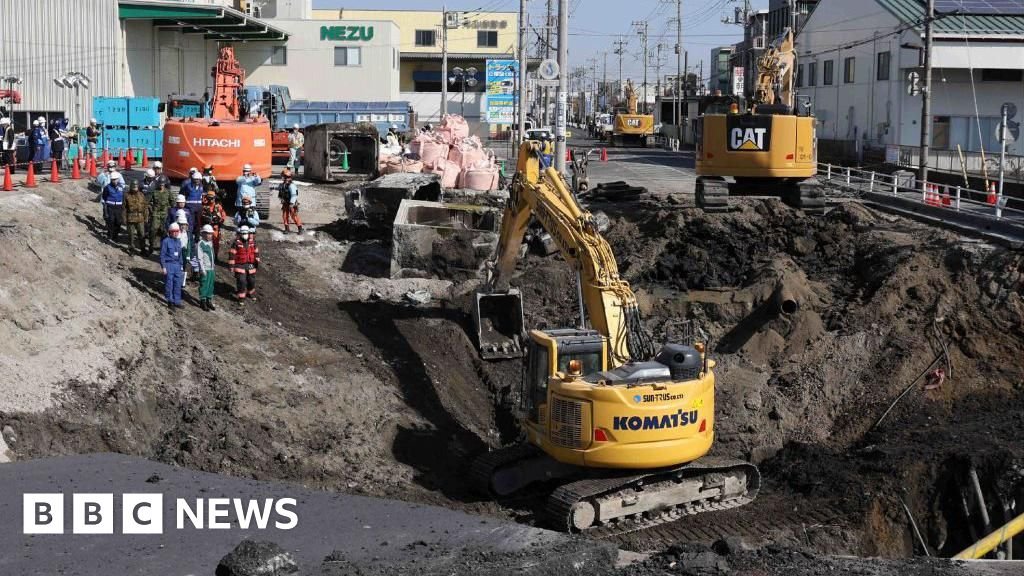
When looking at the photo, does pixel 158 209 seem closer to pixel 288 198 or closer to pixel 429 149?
pixel 288 198

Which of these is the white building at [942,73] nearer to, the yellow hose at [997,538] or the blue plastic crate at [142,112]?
the blue plastic crate at [142,112]

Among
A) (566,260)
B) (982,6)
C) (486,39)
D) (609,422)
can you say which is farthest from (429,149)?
(486,39)

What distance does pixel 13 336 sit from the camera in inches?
698

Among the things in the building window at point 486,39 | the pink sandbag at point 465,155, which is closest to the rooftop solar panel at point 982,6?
the pink sandbag at point 465,155

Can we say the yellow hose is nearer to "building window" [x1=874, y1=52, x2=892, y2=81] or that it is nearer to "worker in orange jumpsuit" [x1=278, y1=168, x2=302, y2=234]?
"worker in orange jumpsuit" [x1=278, y1=168, x2=302, y2=234]

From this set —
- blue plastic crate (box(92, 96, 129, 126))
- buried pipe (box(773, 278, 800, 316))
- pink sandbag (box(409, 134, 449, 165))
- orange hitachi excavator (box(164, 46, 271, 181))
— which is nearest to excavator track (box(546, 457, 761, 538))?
buried pipe (box(773, 278, 800, 316))

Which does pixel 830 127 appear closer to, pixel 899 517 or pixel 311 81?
pixel 311 81

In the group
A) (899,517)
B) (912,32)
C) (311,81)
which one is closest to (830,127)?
(912,32)

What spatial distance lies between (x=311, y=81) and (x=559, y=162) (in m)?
44.7

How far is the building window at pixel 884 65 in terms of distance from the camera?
171ft

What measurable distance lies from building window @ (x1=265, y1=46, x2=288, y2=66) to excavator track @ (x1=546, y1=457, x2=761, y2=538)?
57.2 metres

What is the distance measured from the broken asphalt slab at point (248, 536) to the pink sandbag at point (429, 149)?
26.0m

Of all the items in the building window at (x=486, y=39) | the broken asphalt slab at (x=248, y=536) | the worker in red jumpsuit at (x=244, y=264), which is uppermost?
the building window at (x=486, y=39)

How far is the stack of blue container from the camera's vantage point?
39.1 meters
